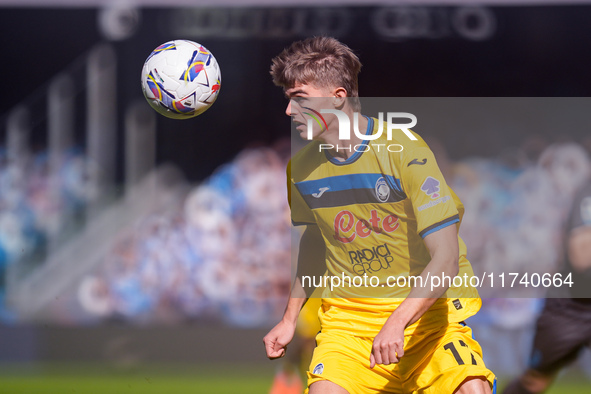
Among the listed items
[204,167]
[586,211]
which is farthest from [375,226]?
[204,167]

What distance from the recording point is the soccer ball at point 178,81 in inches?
Answer: 120

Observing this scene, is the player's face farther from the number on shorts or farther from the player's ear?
the number on shorts

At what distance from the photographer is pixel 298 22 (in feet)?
20.8

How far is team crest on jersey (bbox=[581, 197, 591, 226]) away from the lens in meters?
3.17

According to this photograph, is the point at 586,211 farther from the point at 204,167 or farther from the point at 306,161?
the point at 204,167

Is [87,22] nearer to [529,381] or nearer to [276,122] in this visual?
[276,122]

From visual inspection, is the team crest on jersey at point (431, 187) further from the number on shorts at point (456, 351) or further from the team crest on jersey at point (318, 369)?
the team crest on jersey at point (318, 369)

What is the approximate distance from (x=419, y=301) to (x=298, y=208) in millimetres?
781

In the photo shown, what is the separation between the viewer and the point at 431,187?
2.21 metres

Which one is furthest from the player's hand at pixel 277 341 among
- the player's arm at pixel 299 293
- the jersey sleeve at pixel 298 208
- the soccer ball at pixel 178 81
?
the soccer ball at pixel 178 81

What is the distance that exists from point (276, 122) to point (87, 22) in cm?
233

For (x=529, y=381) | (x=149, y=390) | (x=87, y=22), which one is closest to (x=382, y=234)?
(x=529, y=381)

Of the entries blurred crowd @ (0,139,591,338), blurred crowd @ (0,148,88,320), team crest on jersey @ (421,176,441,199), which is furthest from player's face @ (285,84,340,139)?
blurred crowd @ (0,148,88,320)

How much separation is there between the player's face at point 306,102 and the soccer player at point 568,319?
1.52 m
